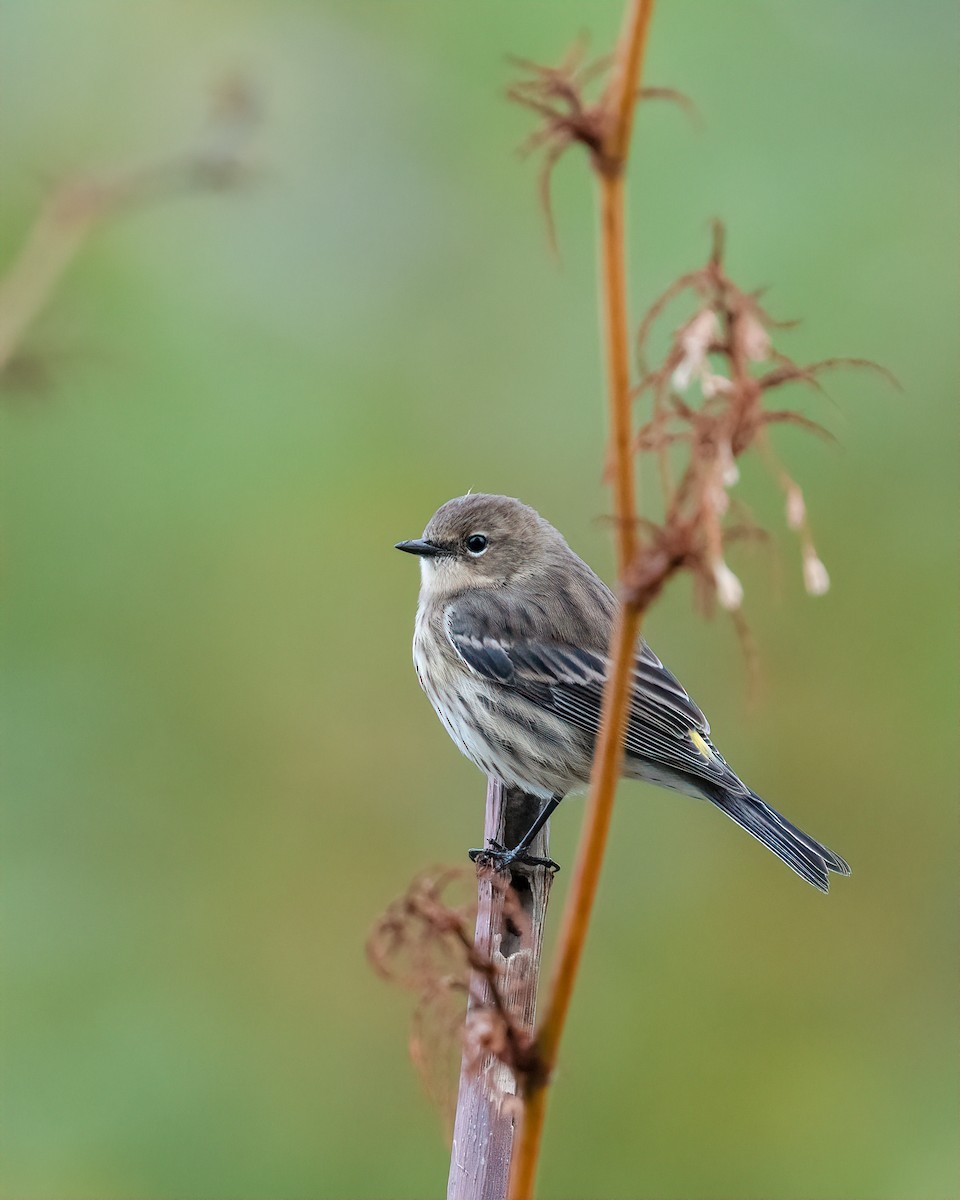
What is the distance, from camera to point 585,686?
4.57m

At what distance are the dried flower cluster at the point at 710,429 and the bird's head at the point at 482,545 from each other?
3813 mm

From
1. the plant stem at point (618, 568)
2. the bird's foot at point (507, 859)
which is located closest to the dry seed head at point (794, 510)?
the plant stem at point (618, 568)

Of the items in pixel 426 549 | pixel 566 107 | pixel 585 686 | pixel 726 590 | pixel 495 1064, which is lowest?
pixel 495 1064

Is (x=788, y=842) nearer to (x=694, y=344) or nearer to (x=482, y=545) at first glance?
(x=482, y=545)

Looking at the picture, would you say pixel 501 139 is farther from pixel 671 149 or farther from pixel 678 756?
pixel 678 756

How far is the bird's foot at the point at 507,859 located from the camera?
3.22 meters

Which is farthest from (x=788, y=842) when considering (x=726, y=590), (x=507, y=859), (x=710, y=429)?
(x=726, y=590)

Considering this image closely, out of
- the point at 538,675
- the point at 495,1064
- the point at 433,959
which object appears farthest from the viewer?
the point at 538,675

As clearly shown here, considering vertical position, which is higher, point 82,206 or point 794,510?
point 82,206

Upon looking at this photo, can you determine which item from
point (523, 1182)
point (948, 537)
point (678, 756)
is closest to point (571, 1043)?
point (678, 756)

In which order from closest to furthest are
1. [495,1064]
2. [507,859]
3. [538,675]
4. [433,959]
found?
[433,959]
[495,1064]
[507,859]
[538,675]

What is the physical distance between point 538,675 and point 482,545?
0.57 metres

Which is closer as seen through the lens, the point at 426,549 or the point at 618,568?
the point at 618,568

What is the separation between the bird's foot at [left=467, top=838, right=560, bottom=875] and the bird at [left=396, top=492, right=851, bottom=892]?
14.1 inches
